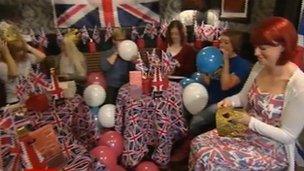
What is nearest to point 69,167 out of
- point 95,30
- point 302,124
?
point 302,124

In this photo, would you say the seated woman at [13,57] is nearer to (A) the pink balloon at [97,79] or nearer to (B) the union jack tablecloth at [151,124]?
(A) the pink balloon at [97,79]

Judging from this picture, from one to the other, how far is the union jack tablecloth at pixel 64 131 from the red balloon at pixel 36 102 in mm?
40

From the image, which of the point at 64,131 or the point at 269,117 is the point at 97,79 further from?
the point at 269,117

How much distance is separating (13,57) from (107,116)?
0.81 meters

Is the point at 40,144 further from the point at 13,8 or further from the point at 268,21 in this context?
the point at 13,8

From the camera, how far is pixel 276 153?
1.76 meters

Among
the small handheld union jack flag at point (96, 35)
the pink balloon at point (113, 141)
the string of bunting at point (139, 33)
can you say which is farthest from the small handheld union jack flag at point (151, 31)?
the pink balloon at point (113, 141)

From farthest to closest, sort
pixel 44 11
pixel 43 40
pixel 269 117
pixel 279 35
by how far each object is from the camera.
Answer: pixel 44 11
pixel 43 40
pixel 269 117
pixel 279 35

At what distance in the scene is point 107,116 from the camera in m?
2.71

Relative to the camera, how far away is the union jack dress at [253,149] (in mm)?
1734

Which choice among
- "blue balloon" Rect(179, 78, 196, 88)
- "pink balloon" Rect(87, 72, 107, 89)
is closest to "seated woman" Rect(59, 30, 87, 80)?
"pink balloon" Rect(87, 72, 107, 89)

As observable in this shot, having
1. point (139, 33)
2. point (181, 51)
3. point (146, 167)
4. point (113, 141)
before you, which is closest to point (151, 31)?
point (139, 33)

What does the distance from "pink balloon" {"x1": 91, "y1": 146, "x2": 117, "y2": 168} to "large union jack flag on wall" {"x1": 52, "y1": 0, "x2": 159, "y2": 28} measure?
1.34 meters

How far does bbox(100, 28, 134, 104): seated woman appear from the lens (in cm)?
288
